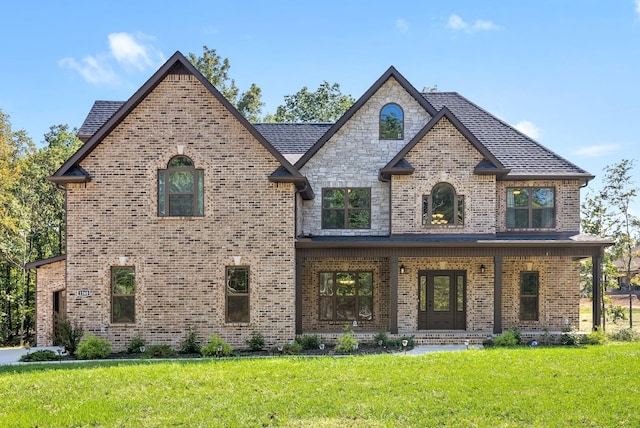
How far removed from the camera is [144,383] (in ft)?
32.5

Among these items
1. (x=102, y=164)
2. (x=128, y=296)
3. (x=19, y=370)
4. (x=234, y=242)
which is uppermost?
(x=102, y=164)

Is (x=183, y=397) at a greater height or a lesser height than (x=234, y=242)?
lesser

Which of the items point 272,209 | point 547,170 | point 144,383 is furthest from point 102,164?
point 547,170

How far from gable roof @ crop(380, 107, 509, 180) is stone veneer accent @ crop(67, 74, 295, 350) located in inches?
165

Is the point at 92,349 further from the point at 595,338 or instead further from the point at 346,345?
the point at 595,338

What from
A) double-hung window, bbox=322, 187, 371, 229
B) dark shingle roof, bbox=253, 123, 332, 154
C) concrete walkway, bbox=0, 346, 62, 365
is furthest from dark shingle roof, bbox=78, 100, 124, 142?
double-hung window, bbox=322, 187, 371, 229

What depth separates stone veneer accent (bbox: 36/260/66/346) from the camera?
16578mm

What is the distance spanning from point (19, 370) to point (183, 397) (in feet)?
17.1

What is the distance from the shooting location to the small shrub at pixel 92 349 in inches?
543

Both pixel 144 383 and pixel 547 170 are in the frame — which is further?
pixel 547 170

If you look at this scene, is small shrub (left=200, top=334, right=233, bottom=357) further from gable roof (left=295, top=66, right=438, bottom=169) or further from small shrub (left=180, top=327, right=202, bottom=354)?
gable roof (left=295, top=66, right=438, bottom=169)

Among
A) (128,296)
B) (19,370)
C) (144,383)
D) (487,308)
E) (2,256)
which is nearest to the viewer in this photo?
(144,383)

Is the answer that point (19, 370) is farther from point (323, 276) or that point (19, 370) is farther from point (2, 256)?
point (2, 256)

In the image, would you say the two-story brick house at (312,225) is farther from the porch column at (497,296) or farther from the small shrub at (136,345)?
the small shrub at (136,345)
